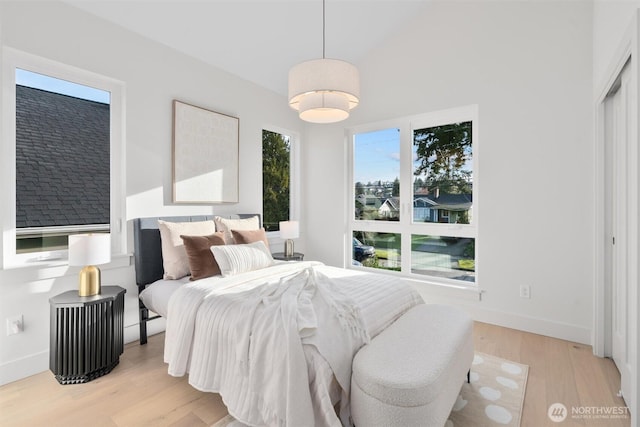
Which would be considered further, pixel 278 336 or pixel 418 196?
pixel 418 196

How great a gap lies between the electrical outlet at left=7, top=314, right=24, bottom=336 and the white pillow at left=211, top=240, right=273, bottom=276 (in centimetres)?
139

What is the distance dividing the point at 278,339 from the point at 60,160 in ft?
7.80

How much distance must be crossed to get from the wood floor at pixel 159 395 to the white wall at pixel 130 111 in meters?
0.38

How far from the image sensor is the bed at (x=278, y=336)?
148cm

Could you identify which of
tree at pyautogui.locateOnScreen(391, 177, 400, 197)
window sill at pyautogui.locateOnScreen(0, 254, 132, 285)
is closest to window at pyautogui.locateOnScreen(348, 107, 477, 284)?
tree at pyautogui.locateOnScreen(391, 177, 400, 197)

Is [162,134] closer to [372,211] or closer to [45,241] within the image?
[45,241]

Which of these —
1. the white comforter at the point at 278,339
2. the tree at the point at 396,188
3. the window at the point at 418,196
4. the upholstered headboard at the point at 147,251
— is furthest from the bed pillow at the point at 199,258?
the tree at the point at 396,188

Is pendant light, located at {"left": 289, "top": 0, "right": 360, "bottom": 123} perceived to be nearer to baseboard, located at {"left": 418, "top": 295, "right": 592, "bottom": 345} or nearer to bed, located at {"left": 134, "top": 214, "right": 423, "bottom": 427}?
bed, located at {"left": 134, "top": 214, "right": 423, "bottom": 427}

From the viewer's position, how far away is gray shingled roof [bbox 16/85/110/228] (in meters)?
2.36

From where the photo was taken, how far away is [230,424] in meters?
1.76

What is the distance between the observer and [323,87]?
2133 mm

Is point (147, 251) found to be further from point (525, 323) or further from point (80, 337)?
point (525, 323)

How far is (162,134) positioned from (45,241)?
1319 millimetres

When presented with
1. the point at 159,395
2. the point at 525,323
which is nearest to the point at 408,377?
the point at 159,395
